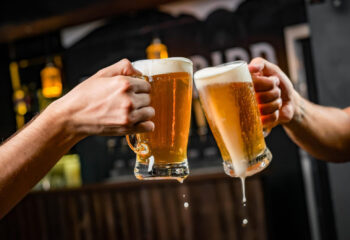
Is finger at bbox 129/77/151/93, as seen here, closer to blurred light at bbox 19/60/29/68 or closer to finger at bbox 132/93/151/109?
finger at bbox 132/93/151/109

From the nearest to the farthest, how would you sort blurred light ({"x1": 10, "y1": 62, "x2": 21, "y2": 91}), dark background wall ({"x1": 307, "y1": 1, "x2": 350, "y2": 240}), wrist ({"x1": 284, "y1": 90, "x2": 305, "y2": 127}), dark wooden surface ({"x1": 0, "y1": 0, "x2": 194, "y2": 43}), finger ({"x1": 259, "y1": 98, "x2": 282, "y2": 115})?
finger ({"x1": 259, "y1": 98, "x2": 282, "y2": 115}) → wrist ({"x1": 284, "y1": 90, "x2": 305, "y2": 127}) → dark background wall ({"x1": 307, "y1": 1, "x2": 350, "y2": 240}) → dark wooden surface ({"x1": 0, "y1": 0, "x2": 194, "y2": 43}) → blurred light ({"x1": 10, "y1": 62, "x2": 21, "y2": 91})

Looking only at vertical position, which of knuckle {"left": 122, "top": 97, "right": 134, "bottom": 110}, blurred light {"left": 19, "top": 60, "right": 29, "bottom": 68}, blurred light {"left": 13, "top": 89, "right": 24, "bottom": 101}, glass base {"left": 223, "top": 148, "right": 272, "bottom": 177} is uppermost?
blurred light {"left": 19, "top": 60, "right": 29, "bottom": 68}

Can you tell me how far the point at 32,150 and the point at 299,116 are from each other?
1.07m

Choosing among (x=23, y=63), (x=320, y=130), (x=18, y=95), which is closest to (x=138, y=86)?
(x=320, y=130)

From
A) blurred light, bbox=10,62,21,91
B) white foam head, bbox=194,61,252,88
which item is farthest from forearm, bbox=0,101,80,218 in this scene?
blurred light, bbox=10,62,21,91

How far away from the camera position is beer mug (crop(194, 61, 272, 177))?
115cm

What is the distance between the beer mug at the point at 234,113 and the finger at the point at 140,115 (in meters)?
0.24

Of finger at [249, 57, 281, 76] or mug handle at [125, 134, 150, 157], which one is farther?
finger at [249, 57, 281, 76]

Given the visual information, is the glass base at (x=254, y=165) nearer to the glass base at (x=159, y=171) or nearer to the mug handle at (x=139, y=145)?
the glass base at (x=159, y=171)

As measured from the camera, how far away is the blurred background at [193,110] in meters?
3.71

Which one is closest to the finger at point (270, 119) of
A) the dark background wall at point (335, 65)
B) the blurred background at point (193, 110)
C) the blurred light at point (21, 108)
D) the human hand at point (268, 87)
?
the human hand at point (268, 87)

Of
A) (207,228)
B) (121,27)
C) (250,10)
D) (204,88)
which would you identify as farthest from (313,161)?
(204,88)

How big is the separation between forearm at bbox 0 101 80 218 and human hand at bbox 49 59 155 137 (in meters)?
0.03

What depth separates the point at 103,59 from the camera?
238 inches
